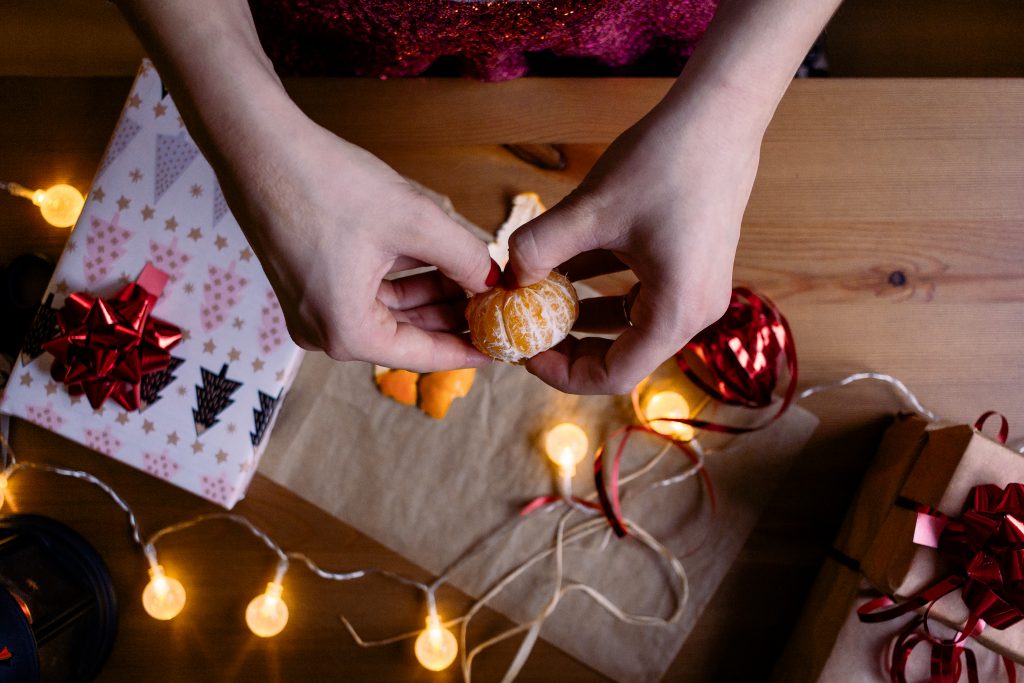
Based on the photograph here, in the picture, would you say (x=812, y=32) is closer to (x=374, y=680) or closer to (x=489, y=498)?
(x=489, y=498)

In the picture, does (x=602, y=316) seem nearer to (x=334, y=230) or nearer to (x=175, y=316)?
(x=334, y=230)

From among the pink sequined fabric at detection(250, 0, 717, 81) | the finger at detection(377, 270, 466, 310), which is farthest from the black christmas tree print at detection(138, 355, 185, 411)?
the pink sequined fabric at detection(250, 0, 717, 81)

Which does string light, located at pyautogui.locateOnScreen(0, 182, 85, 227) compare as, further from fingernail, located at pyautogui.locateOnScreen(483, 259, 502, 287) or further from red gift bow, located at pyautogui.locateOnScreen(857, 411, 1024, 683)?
red gift bow, located at pyautogui.locateOnScreen(857, 411, 1024, 683)

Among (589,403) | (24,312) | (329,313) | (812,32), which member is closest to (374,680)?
(589,403)

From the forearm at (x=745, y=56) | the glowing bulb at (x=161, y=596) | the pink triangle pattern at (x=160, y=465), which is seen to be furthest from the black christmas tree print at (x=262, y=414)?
the forearm at (x=745, y=56)

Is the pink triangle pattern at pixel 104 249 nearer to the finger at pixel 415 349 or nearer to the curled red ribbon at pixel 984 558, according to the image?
the finger at pixel 415 349

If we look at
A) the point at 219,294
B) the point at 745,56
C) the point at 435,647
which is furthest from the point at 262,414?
the point at 745,56
